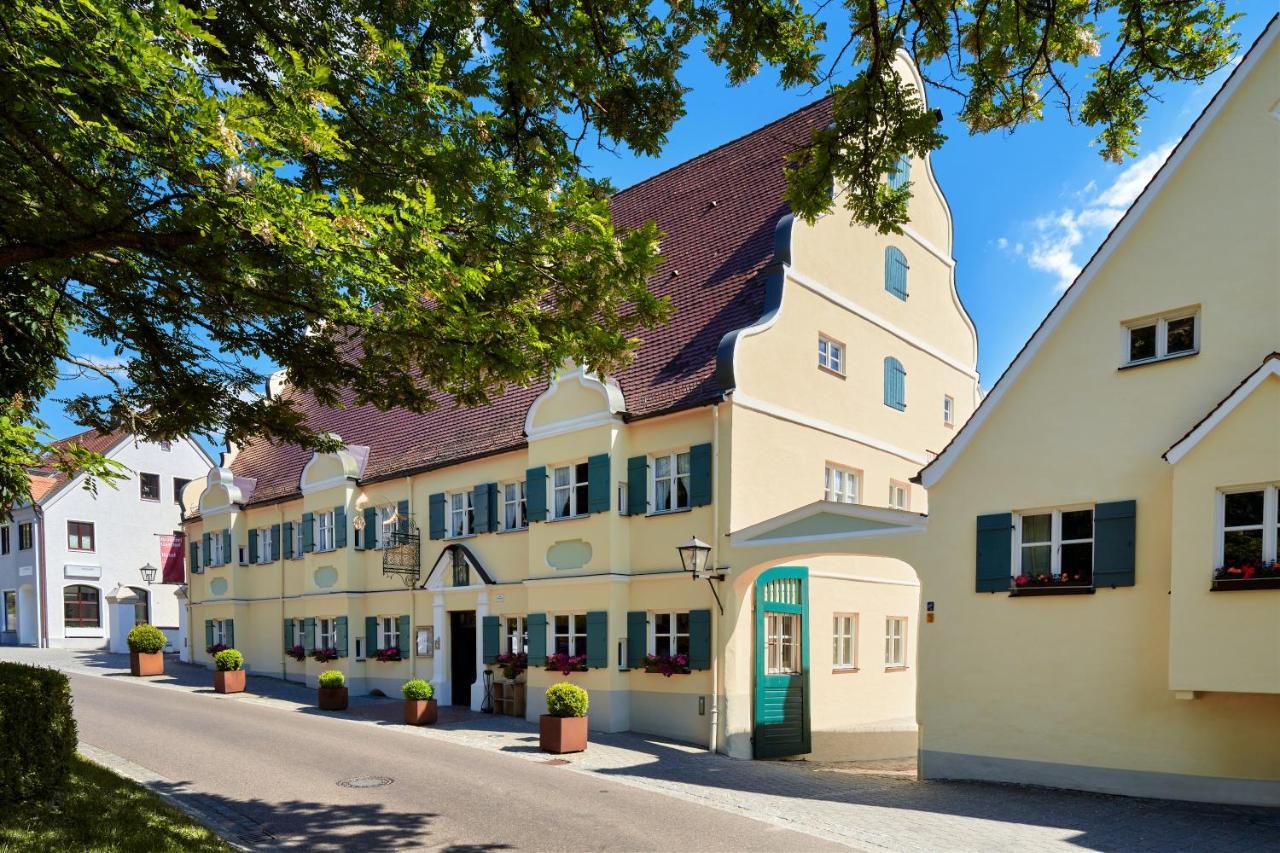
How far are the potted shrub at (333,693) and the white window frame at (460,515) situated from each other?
419cm

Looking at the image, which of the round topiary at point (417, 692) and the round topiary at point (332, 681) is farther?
the round topiary at point (332, 681)

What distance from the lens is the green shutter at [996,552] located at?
39.9 feet

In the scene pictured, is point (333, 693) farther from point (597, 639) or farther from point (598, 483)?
point (598, 483)

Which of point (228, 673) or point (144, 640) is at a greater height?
point (144, 640)

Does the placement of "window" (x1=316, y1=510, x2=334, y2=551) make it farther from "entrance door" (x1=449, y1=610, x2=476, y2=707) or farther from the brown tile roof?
"entrance door" (x1=449, y1=610, x2=476, y2=707)

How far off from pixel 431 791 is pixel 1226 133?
13267 mm

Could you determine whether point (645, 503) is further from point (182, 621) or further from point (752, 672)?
point (182, 621)

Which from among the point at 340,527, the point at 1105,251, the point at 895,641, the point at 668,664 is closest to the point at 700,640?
the point at 668,664

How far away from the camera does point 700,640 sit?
1527 centimetres

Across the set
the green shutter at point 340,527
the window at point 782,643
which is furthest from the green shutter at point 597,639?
the green shutter at point 340,527

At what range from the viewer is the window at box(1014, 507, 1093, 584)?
11641 millimetres

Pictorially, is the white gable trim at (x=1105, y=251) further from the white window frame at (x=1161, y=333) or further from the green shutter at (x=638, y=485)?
the green shutter at (x=638, y=485)

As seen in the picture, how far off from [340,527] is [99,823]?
54.4 feet

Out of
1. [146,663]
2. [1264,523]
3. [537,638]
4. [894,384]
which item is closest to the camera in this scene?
[1264,523]
